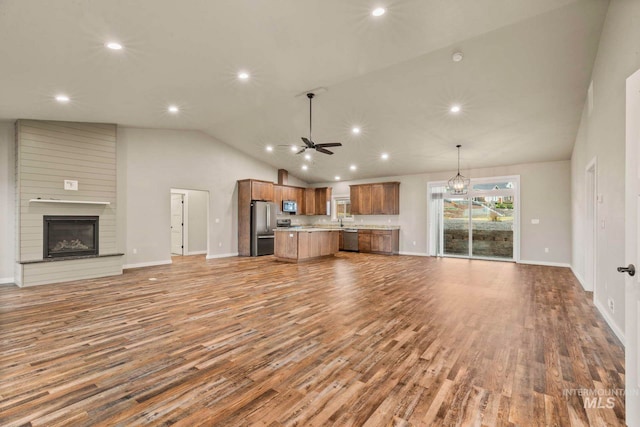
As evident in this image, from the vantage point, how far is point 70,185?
5.80 metres

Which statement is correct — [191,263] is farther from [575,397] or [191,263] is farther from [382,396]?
[575,397]

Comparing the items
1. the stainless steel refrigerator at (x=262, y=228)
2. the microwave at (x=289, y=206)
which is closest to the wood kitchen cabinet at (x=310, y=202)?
the microwave at (x=289, y=206)

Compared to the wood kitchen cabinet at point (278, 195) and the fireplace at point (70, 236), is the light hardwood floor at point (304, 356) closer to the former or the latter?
the fireplace at point (70, 236)

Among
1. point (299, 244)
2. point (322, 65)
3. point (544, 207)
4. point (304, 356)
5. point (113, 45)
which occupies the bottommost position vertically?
point (304, 356)

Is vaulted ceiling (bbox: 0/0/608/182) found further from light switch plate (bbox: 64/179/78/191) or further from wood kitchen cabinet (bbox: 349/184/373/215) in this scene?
wood kitchen cabinet (bbox: 349/184/373/215)

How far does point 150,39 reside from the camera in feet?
10.5

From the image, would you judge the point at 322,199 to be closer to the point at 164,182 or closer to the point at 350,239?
the point at 350,239

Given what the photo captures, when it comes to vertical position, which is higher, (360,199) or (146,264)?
(360,199)

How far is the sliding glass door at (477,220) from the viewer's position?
8.08m

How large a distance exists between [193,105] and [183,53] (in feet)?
6.97

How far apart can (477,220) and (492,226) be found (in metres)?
0.40

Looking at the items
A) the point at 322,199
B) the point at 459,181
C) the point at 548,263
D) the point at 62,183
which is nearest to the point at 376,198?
the point at 322,199

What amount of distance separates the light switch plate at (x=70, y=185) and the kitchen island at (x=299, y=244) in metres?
4.30

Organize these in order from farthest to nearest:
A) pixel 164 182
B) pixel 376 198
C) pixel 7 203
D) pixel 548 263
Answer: pixel 376 198
pixel 164 182
pixel 548 263
pixel 7 203
